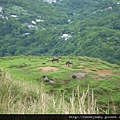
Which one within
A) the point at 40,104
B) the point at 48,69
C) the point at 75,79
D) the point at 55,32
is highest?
the point at 55,32

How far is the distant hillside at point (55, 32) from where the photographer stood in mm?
61981

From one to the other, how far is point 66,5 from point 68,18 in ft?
95.1

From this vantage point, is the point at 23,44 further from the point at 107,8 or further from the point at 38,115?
the point at 38,115

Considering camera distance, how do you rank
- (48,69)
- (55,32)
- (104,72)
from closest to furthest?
(104,72)
(48,69)
(55,32)

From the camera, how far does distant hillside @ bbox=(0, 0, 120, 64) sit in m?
62.0

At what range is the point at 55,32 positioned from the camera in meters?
84.8

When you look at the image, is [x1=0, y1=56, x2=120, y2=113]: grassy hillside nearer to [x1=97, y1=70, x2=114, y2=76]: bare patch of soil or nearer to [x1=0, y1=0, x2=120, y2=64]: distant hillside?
[x1=97, y1=70, x2=114, y2=76]: bare patch of soil

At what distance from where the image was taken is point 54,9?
126 meters

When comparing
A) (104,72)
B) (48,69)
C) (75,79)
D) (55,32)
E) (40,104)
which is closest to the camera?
(40,104)

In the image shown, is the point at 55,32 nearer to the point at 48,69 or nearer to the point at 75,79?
the point at 48,69

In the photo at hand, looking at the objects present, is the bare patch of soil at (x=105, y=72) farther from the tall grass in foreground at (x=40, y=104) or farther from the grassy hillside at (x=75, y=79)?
the tall grass in foreground at (x=40, y=104)

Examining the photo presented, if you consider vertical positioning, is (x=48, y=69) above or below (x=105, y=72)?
above

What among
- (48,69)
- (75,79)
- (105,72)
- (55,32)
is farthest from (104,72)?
(55,32)

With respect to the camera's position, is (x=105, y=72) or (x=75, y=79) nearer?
(x=75, y=79)
